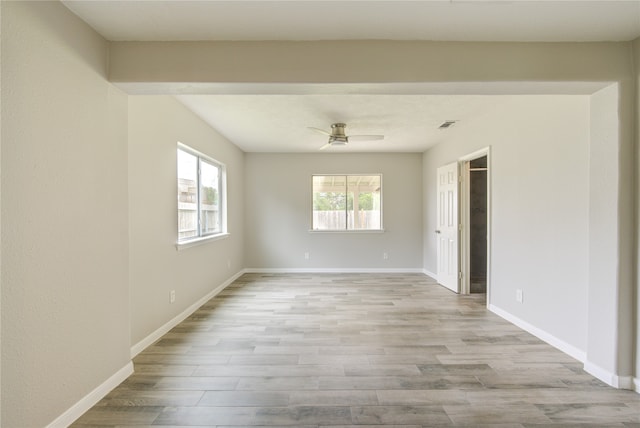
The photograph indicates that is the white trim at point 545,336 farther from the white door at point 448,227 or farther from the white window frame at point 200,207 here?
the white window frame at point 200,207

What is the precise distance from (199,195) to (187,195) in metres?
0.34

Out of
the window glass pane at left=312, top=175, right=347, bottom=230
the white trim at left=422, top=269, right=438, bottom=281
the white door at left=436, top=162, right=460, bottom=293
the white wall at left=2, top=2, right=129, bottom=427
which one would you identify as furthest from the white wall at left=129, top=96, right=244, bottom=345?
the white trim at left=422, top=269, right=438, bottom=281

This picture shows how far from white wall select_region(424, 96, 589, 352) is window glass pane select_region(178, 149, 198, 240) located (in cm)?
369

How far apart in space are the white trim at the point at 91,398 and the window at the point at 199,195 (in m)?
1.56

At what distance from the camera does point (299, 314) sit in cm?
371

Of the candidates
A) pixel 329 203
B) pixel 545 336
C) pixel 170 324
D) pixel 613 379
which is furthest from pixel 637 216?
pixel 329 203

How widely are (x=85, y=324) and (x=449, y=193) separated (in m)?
4.74

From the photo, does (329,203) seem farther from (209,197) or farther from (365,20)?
(365,20)

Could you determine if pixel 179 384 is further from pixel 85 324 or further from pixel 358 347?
pixel 358 347

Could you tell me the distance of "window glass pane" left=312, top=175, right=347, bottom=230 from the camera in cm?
636

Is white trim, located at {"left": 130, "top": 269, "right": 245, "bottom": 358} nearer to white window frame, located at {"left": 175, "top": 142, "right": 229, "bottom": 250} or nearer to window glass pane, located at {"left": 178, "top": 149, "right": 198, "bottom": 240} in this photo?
white window frame, located at {"left": 175, "top": 142, "right": 229, "bottom": 250}

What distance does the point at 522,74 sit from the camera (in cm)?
210

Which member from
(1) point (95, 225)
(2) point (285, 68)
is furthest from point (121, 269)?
(2) point (285, 68)

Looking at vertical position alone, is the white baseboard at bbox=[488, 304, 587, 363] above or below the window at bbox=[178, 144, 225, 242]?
below
